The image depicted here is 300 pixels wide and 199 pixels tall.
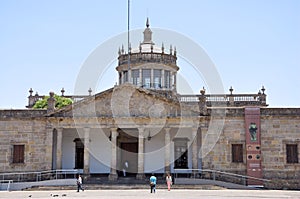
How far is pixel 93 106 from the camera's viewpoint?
29.0 metres

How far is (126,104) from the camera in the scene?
94.5ft

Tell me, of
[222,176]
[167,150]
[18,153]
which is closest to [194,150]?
[167,150]

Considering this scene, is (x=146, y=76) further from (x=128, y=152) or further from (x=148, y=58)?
(x=128, y=152)

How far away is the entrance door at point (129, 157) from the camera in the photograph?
31938 mm

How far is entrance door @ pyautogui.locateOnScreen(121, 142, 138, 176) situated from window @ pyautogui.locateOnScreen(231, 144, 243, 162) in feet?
23.8

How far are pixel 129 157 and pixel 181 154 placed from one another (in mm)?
3898

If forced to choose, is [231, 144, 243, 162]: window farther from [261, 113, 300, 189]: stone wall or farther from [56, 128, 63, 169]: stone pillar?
[56, 128, 63, 169]: stone pillar

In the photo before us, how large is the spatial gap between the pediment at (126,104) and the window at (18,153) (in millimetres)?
4014

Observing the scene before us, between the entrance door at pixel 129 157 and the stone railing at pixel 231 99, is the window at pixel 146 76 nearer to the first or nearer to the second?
the stone railing at pixel 231 99

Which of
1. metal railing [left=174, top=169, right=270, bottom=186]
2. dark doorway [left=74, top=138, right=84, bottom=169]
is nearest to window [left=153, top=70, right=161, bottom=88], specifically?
dark doorway [left=74, top=138, right=84, bottom=169]

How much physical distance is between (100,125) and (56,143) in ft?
12.2

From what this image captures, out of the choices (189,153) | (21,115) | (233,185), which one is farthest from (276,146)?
(21,115)

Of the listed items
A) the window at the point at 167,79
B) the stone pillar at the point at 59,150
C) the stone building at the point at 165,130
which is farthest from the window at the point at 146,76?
the stone pillar at the point at 59,150

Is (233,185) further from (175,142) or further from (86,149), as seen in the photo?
(86,149)
